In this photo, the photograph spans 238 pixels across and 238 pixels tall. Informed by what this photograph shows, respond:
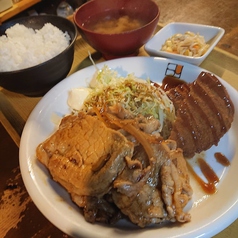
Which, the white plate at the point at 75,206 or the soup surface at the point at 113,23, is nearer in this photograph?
the white plate at the point at 75,206

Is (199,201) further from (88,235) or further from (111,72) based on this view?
(111,72)

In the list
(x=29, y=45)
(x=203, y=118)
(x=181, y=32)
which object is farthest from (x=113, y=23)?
(x=203, y=118)

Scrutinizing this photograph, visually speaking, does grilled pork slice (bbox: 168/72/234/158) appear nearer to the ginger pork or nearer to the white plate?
the ginger pork

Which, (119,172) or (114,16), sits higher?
(114,16)

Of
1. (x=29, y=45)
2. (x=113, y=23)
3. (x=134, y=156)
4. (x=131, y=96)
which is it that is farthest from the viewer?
(x=113, y=23)

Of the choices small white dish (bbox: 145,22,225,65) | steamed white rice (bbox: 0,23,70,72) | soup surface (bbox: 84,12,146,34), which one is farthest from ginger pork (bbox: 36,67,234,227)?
soup surface (bbox: 84,12,146,34)

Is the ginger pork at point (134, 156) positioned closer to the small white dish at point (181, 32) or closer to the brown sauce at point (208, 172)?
the brown sauce at point (208, 172)

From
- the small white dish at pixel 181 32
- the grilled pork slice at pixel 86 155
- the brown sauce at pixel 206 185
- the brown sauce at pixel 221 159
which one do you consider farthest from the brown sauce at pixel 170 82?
the grilled pork slice at pixel 86 155

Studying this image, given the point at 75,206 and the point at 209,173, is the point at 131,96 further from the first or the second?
the point at 75,206
